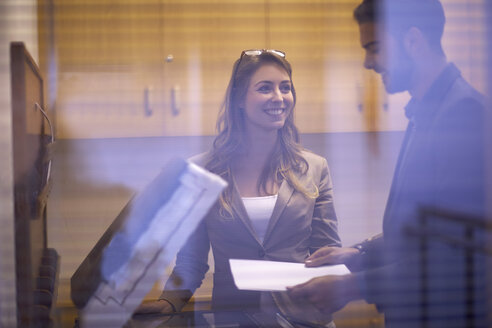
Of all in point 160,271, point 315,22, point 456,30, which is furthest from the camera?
point 456,30

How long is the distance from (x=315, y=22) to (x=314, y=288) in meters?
0.70

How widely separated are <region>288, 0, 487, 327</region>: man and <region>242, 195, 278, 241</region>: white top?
16cm

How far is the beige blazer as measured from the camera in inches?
53.6

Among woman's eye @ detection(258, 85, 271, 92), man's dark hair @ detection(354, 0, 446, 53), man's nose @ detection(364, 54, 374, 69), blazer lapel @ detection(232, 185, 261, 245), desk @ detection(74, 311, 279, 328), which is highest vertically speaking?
man's dark hair @ detection(354, 0, 446, 53)

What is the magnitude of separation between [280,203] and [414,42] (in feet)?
1.98

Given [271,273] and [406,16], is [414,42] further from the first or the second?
[271,273]

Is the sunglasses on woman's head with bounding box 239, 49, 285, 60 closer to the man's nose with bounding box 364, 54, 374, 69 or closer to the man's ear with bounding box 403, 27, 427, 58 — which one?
the man's nose with bounding box 364, 54, 374, 69

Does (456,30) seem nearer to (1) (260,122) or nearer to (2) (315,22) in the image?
(2) (315,22)

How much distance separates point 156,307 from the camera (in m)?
1.38

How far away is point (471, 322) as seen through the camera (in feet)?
5.36

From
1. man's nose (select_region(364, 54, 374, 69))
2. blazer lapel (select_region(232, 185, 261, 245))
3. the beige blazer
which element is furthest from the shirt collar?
blazer lapel (select_region(232, 185, 261, 245))

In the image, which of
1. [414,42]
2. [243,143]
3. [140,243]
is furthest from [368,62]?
[140,243]

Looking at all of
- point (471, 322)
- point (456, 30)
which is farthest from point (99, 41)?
point (471, 322)

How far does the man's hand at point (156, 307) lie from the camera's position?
1.35 meters
